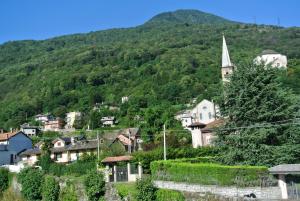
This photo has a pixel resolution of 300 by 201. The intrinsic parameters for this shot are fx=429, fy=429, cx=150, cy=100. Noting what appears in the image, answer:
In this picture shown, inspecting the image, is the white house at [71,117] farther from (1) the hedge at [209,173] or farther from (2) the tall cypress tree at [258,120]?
(1) the hedge at [209,173]

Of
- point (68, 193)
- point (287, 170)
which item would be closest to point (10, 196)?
point (68, 193)

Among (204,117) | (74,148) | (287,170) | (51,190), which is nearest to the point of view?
(287,170)

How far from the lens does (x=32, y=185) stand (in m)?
49.3

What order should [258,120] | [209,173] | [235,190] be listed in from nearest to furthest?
[235,190] → [209,173] → [258,120]

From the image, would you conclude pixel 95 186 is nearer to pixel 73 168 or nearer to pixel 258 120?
pixel 73 168

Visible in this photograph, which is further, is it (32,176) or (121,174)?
(32,176)

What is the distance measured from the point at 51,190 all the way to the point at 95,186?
8.57 m

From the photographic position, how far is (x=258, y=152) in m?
36.2

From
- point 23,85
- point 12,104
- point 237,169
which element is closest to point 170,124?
point 237,169

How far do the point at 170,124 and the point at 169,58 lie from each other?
96.3 meters

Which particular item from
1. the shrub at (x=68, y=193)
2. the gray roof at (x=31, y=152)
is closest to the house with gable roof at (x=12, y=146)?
the gray roof at (x=31, y=152)

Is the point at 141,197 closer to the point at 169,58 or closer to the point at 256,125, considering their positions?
the point at 256,125

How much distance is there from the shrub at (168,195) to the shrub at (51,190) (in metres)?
15.0

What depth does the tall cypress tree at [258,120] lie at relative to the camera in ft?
119
